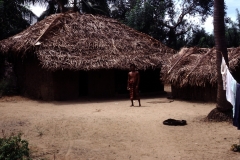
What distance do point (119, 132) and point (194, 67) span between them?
627cm

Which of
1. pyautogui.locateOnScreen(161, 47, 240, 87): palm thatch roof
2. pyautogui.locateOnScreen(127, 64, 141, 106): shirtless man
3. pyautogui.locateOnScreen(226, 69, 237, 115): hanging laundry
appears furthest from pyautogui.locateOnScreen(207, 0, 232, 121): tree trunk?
pyautogui.locateOnScreen(127, 64, 141, 106): shirtless man

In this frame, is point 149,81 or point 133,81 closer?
point 133,81

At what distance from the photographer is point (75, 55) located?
14156 millimetres

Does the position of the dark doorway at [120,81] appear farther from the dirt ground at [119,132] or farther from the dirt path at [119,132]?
the dirt path at [119,132]

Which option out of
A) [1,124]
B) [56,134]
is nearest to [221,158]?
[56,134]

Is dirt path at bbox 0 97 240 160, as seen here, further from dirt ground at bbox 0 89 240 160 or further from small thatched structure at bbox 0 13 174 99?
small thatched structure at bbox 0 13 174 99

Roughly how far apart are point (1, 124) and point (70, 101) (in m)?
5.14

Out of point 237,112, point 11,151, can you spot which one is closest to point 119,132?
point 237,112

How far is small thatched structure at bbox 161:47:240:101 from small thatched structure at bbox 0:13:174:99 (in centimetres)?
131

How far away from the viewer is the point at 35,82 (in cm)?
1491

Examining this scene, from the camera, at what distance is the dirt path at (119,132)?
606 cm

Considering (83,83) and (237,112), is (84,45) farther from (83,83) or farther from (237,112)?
(237,112)

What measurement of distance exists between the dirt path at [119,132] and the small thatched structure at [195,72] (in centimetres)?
87

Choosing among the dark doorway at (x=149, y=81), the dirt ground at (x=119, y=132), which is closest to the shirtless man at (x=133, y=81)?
the dirt ground at (x=119, y=132)
